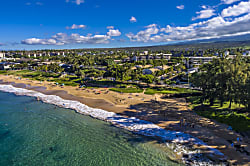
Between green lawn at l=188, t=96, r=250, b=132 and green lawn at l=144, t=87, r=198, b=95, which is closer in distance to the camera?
green lawn at l=188, t=96, r=250, b=132

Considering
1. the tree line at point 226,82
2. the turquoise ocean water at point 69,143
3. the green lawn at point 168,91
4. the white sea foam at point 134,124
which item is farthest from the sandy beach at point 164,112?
the turquoise ocean water at point 69,143

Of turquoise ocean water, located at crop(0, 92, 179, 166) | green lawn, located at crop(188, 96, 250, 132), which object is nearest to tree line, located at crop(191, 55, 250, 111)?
green lawn, located at crop(188, 96, 250, 132)

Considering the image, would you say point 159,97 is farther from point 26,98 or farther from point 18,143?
point 26,98

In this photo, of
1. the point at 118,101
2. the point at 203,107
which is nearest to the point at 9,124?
the point at 118,101

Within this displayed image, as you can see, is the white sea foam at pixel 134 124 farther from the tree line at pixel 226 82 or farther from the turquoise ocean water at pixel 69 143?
the tree line at pixel 226 82

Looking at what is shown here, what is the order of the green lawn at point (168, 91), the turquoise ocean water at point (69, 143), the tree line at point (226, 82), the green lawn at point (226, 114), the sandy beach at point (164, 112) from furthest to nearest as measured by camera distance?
the green lawn at point (168, 91), the tree line at point (226, 82), the green lawn at point (226, 114), the sandy beach at point (164, 112), the turquoise ocean water at point (69, 143)

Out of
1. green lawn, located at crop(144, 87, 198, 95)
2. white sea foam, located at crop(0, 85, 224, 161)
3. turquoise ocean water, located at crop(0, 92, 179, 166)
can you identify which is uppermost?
green lawn, located at crop(144, 87, 198, 95)

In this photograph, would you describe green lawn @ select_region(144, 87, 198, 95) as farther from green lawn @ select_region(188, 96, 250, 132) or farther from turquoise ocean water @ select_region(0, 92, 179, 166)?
turquoise ocean water @ select_region(0, 92, 179, 166)
